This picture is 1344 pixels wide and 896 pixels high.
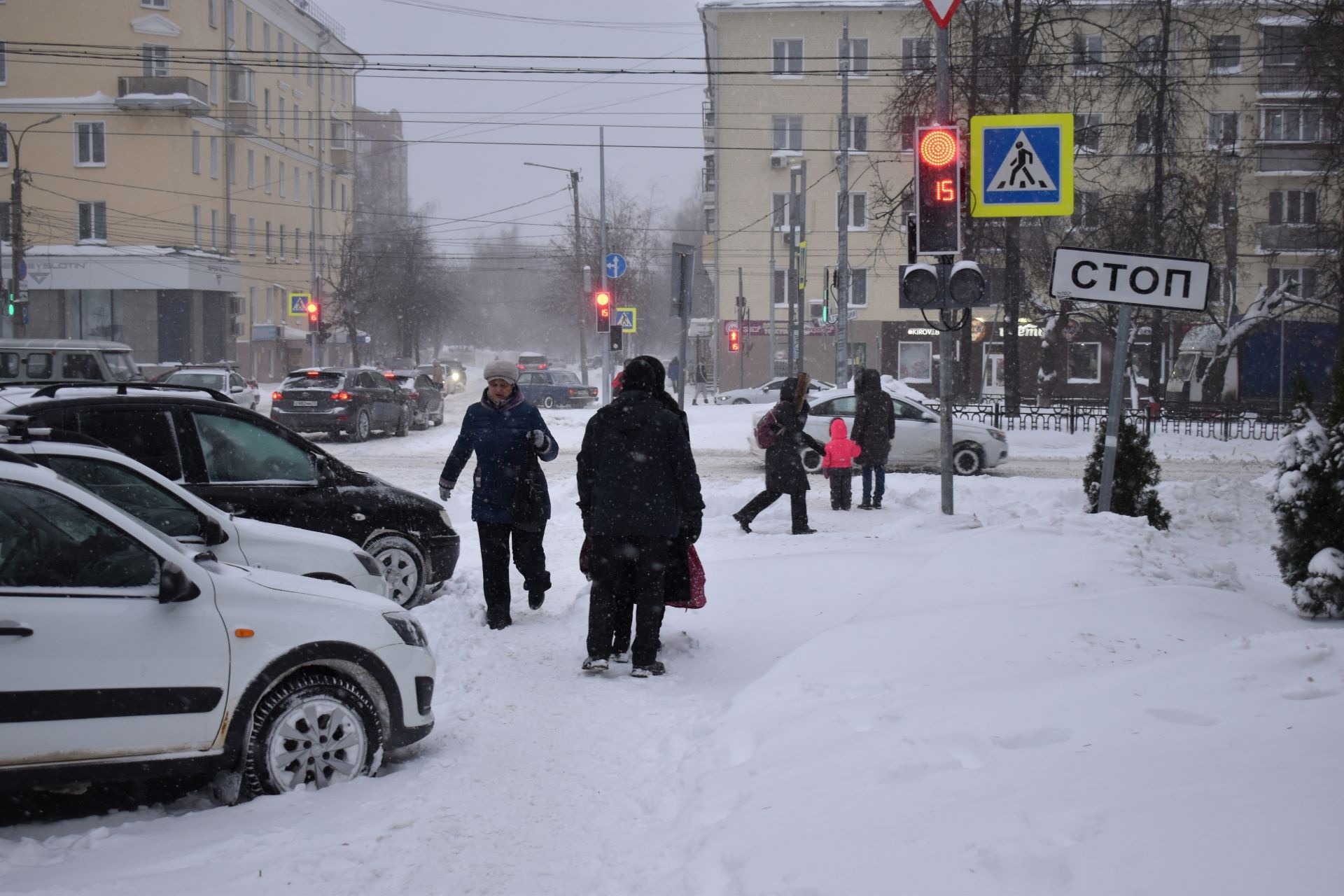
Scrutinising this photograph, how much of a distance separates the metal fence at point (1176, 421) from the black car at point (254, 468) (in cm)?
2158

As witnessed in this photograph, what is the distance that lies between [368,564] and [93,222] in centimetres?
5201

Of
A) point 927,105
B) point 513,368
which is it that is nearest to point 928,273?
point 513,368

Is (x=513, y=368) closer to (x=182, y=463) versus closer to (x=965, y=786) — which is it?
(x=182, y=463)

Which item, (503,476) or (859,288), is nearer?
(503,476)

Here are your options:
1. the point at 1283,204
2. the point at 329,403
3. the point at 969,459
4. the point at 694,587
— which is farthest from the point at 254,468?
the point at 1283,204

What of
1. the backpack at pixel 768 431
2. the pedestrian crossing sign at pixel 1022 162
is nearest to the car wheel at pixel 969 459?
the backpack at pixel 768 431

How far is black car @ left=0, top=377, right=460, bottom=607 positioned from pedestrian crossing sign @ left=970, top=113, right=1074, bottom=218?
5.67 meters

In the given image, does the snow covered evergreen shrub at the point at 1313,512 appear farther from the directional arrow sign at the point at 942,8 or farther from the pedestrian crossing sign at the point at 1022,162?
the directional arrow sign at the point at 942,8

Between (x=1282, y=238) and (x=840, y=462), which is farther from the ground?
(x=1282, y=238)

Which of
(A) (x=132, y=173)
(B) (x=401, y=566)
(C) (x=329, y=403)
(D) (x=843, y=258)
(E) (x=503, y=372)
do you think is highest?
(A) (x=132, y=173)

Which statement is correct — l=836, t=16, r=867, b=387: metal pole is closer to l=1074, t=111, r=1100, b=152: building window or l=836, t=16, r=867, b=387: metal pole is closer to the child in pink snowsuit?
l=1074, t=111, r=1100, b=152: building window

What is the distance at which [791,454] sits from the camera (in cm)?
1279

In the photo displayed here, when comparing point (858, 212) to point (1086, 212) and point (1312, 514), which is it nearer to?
point (1086, 212)

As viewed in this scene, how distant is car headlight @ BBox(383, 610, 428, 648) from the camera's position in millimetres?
5543
